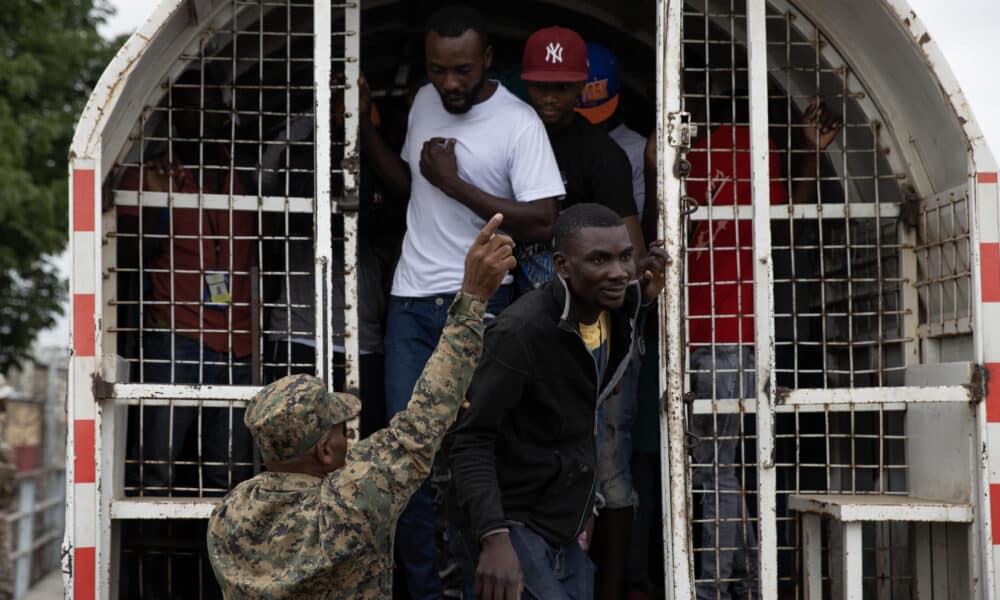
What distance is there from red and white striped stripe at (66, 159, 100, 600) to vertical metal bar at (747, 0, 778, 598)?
2098mm

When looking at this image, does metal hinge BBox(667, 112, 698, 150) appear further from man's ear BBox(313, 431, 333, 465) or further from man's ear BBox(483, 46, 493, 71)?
man's ear BBox(313, 431, 333, 465)

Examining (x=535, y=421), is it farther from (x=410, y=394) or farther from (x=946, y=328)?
(x=946, y=328)

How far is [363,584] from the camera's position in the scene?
130 inches

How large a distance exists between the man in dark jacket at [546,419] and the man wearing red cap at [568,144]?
71 cm

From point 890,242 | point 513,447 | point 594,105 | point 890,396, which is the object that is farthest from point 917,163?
point 513,447

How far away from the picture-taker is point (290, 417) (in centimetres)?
317

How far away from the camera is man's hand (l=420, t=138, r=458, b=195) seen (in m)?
4.75

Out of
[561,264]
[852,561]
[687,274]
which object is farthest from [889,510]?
[561,264]

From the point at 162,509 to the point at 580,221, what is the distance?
160cm

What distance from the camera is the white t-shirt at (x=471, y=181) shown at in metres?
4.79

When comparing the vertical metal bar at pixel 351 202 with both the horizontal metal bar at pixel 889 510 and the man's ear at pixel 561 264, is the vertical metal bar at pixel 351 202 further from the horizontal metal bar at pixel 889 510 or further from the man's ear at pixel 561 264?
the horizontal metal bar at pixel 889 510

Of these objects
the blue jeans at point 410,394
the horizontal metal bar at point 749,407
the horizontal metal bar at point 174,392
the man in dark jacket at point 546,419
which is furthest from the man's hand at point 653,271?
the horizontal metal bar at point 174,392

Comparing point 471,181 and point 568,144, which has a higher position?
point 568,144

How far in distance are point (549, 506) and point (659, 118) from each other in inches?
49.7
